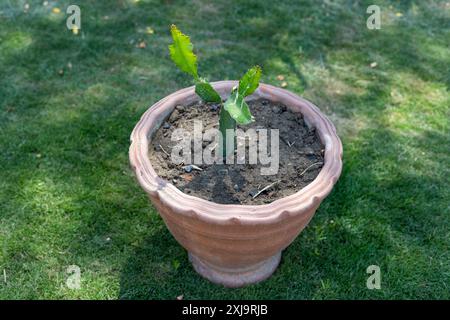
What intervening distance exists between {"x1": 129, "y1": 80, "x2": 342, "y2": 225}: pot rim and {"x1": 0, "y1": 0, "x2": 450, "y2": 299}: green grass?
67cm

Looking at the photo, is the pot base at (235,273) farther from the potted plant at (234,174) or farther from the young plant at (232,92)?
the young plant at (232,92)

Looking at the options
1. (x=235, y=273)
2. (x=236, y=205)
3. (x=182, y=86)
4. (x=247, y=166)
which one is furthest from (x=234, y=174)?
(x=182, y=86)

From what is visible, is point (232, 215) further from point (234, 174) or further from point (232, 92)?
point (232, 92)

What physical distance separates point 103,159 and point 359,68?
6.89ft

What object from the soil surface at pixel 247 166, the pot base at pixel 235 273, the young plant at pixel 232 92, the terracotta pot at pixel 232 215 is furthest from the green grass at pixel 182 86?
the young plant at pixel 232 92

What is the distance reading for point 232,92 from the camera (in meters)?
2.03

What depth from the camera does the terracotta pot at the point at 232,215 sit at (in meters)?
1.89

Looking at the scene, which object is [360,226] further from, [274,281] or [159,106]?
[159,106]

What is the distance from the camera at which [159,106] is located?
2.39 meters

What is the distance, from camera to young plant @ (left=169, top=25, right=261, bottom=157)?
1.90 m

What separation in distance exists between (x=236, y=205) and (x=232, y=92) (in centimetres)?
48

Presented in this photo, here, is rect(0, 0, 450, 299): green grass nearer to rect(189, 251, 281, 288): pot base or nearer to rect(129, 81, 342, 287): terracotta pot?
rect(189, 251, 281, 288): pot base

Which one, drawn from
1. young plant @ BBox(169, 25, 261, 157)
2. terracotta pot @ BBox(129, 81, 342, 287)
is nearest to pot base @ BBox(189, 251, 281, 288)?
terracotta pot @ BBox(129, 81, 342, 287)

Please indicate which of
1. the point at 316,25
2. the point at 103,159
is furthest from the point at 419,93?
the point at 103,159
